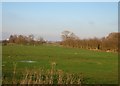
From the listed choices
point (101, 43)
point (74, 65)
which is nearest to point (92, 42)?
point (101, 43)

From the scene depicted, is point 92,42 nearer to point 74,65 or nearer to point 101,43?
point 101,43

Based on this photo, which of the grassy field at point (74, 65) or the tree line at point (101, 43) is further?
the tree line at point (101, 43)

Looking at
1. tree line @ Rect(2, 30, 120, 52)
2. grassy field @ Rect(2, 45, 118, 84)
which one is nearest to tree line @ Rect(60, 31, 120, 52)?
tree line @ Rect(2, 30, 120, 52)

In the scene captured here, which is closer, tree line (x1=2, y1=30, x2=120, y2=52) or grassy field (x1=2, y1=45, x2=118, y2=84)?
grassy field (x1=2, y1=45, x2=118, y2=84)

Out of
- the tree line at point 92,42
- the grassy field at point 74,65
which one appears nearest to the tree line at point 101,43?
the tree line at point 92,42

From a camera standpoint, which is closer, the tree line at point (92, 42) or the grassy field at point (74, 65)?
the grassy field at point (74, 65)

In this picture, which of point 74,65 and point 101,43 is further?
point 101,43

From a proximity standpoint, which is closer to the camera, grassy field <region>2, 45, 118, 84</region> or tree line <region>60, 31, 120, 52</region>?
grassy field <region>2, 45, 118, 84</region>

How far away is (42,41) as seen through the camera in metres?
116

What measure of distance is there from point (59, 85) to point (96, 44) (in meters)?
69.9

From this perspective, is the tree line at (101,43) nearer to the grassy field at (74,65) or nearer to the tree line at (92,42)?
the tree line at (92,42)

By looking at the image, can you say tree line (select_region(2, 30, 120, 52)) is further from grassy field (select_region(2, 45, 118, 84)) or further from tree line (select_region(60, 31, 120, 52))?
grassy field (select_region(2, 45, 118, 84))

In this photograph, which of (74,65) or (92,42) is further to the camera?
(92,42)

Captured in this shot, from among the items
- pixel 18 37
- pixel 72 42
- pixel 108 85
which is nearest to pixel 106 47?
pixel 72 42
